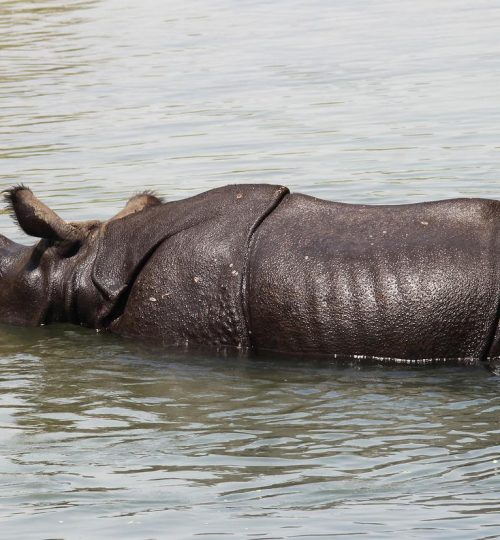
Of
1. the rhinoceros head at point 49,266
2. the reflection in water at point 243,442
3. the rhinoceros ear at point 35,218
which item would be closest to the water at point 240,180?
the reflection in water at point 243,442

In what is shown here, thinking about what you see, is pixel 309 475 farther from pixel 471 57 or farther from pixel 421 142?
pixel 471 57

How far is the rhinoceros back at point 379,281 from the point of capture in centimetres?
802

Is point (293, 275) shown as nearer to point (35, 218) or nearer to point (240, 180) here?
point (35, 218)

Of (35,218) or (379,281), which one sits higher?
(35,218)


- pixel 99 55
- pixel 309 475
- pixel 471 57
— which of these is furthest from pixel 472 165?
→ pixel 99 55

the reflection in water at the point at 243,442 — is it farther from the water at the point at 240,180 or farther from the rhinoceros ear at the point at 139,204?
the rhinoceros ear at the point at 139,204

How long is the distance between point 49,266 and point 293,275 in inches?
74.8

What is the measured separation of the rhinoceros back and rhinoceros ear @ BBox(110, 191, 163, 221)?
113cm

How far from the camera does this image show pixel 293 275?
837 cm

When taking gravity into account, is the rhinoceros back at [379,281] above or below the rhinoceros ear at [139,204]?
below

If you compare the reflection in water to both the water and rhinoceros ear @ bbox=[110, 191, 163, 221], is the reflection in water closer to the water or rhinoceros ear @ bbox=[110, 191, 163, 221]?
the water

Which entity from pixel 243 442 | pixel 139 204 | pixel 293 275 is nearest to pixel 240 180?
pixel 139 204

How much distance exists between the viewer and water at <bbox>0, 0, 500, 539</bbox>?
629 cm

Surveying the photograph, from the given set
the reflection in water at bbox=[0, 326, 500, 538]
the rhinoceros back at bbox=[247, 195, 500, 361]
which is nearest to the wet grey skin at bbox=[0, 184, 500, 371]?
the rhinoceros back at bbox=[247, 195, 500, 361]
